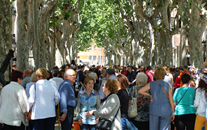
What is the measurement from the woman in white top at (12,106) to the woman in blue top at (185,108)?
2767 mm

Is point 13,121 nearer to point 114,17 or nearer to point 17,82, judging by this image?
point 17,82

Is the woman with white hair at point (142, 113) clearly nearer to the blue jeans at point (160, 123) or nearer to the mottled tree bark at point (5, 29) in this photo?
the blue jeans at point (160, 123)

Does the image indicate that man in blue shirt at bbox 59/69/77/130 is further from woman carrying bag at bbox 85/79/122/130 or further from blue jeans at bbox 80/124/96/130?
woman carrying bag at bbox 85/79/122/130

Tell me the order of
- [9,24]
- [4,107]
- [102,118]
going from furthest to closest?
[9,24] < [4,107] < [102,118]

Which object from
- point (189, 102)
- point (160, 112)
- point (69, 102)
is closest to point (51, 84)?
point (69, 102)

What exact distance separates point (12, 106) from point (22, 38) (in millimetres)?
8662

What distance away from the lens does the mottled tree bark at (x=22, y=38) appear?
545 inches

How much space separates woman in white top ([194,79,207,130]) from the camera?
5801mm

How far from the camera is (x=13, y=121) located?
226 inches

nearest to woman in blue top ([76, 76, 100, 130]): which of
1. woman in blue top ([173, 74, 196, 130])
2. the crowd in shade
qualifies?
the crowd in shade

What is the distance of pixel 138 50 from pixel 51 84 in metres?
27.8

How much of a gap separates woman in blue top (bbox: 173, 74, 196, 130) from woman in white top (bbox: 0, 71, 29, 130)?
2.77 m

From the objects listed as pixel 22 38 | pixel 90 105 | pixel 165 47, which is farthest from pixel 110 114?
pixel 165 47

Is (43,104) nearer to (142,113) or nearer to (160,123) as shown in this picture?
(142,113)
